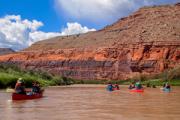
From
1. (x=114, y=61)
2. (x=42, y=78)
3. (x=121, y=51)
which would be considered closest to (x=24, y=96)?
(x=42, y=78)

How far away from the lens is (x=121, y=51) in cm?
11550

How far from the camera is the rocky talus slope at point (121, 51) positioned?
362 feet

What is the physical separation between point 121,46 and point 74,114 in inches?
3709

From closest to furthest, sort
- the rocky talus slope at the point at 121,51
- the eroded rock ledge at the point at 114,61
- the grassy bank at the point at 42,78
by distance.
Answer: the grassy bank at the point at 42,78 < the eroded rock ledge at the point at 114,61 < the rocky talus slope at the point at 121,51

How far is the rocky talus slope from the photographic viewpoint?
110 metres

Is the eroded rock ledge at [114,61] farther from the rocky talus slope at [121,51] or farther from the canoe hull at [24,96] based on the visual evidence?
the canoe hull at [24,96]

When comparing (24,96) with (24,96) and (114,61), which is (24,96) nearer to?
(24,96)

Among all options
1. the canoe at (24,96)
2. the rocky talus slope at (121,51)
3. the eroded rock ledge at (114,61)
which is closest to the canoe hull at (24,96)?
the canoe at (24,96)

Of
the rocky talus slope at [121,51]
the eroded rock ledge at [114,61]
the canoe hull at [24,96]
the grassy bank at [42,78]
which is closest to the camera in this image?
the canoe hull at [24,96]

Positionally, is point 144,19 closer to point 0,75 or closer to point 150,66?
point 150,66

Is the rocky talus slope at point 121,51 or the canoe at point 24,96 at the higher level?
the rocky talus slope at point 121,51

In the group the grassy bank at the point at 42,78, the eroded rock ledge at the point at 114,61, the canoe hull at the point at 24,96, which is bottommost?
the canoe hull at the point at 24,96

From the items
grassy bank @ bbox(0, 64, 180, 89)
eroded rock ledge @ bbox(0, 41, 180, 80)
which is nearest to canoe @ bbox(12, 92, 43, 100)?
grassy bank @ bbox(0, 64, 180, 89)

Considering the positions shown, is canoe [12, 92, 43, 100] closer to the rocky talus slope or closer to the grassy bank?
the grassy bank
